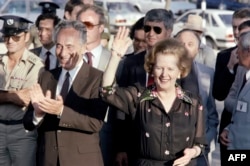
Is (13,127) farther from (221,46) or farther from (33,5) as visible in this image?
(221,46)

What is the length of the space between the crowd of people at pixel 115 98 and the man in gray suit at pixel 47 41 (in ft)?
0.15

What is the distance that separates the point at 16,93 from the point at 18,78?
0.19m

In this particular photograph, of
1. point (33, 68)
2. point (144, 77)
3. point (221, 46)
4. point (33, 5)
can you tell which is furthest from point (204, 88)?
point (221, 46)

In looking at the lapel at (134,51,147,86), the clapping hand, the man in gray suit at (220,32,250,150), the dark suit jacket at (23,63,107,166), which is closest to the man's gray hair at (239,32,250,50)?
the man in gray suit at (220,32,250,150)

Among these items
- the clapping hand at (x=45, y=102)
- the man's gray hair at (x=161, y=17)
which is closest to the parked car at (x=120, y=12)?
the man's gray hair at (x=161, y=17)

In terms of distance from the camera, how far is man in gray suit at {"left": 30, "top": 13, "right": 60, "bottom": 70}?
6.67 meters

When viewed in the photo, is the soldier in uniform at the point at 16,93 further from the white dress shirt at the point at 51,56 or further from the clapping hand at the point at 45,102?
the clapping hand at the point at 45,102

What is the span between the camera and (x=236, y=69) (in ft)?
20.8

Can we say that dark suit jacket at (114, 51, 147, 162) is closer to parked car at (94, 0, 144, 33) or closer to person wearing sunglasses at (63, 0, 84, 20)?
person wearing sunglasses at (63, 0, 84, 20)

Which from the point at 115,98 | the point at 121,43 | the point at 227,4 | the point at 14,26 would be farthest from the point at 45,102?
the point at 227,4

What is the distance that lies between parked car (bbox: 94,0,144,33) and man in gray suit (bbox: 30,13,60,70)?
22.3m

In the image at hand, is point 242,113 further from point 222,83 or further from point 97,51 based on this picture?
point 97,51

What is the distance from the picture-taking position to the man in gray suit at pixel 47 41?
667 centimetres

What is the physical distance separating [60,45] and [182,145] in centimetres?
110
